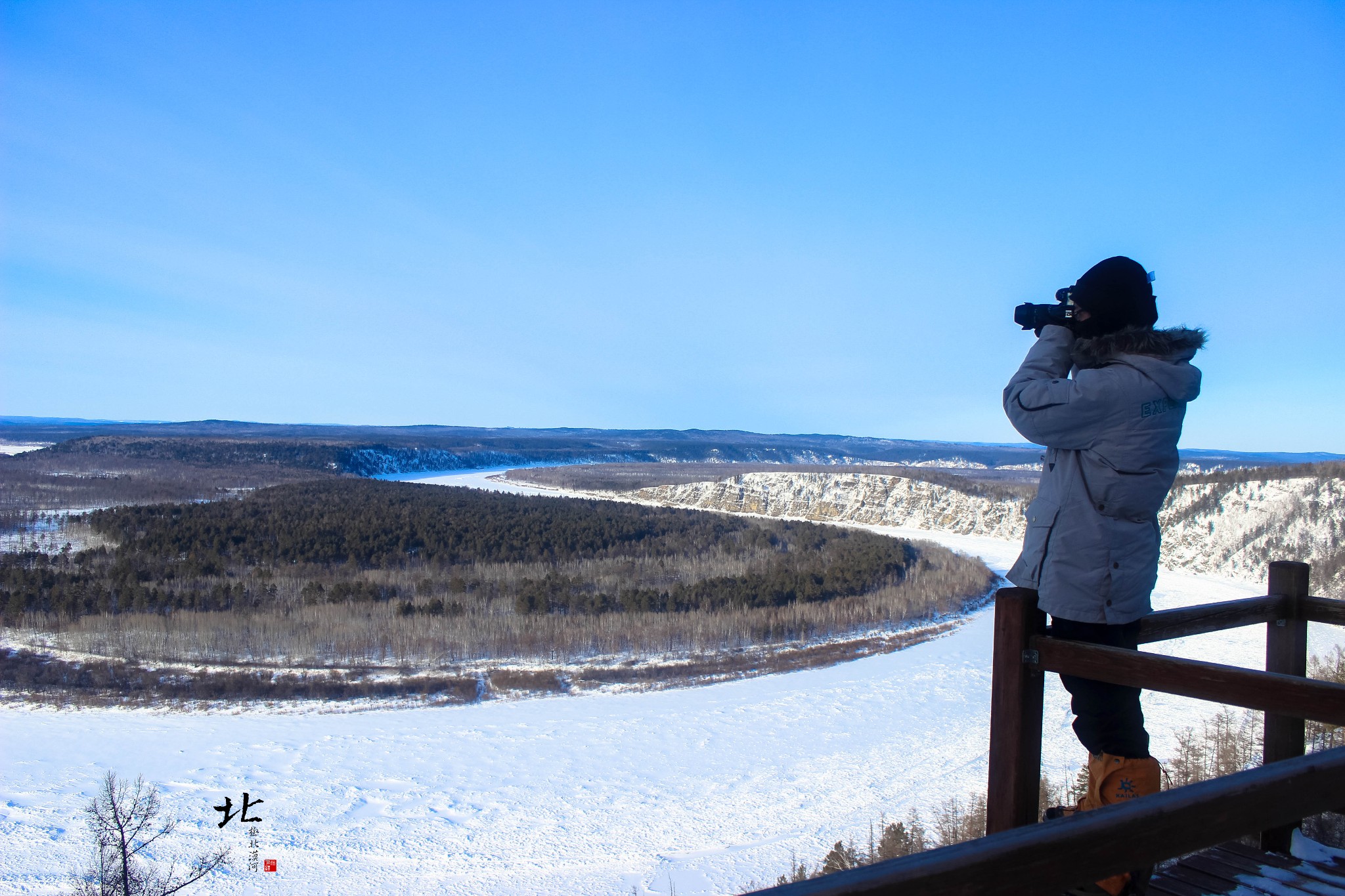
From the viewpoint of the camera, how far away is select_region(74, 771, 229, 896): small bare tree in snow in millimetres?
6859

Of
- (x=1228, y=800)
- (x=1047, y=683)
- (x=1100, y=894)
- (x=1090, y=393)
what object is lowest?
(x=1047, y=683)

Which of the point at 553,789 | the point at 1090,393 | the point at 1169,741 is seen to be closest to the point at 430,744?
the point at 553,789

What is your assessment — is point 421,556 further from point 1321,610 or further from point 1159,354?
point 1159,354

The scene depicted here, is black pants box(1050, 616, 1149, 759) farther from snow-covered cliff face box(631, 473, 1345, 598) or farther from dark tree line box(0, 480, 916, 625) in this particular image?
snow-covered cliff face box(631, 473, 1345, 598)

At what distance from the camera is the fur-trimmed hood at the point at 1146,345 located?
2715mm

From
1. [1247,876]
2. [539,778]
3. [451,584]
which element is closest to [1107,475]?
[1247,876]

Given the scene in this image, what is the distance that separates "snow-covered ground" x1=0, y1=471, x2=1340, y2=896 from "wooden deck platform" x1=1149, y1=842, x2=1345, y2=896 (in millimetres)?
5367

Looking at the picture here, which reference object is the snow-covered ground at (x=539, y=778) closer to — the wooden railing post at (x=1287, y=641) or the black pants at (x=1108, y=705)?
the wooden railing post at (x=1287, y=641)

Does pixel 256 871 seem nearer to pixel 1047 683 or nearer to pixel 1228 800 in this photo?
pixel 1228 800

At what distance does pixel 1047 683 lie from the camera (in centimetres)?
1577

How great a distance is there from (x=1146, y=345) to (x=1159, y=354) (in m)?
0.05

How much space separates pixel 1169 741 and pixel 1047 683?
5.39 m

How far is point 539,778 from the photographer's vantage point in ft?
33.7

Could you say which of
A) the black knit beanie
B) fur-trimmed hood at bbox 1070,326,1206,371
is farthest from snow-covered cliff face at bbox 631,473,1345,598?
the black knit beanie
